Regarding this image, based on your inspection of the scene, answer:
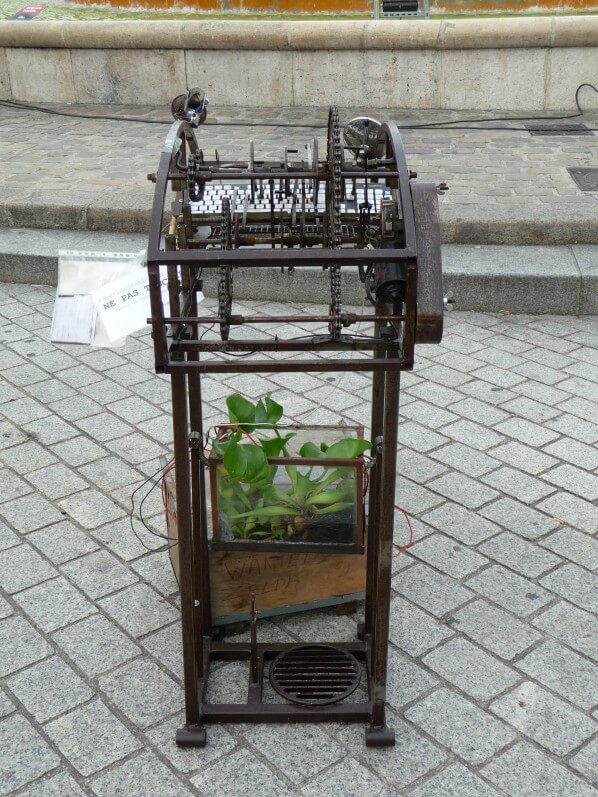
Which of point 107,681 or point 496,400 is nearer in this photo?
point 107,681

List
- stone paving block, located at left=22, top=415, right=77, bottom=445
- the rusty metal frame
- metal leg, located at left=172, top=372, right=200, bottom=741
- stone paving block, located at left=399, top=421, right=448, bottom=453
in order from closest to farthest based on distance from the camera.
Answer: the rusty metal frame → metal leg, located at left=172, top=372, right=200, bottom=741 → stone paving block, located at left=399, top=421, right=448, bottom=453 → stone paving block, located at left=22, top=415, right=77, bottom=445

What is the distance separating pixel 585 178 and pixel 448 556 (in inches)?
186

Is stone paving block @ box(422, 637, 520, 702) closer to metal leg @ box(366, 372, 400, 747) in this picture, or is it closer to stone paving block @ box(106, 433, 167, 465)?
metal leg @ box(366, 372, 400, 747)

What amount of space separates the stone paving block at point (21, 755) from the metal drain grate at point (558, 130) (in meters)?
7.53

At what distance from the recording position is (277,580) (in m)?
3.14

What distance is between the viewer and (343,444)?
3004 millimetres

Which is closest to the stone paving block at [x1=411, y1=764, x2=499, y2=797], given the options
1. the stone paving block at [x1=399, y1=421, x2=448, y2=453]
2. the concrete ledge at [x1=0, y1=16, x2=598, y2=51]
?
the stone paving block at [x1=399, y1=421, x2=448, y2=453]

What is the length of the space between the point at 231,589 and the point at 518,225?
4044 mm

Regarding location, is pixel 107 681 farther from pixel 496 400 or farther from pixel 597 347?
pixel 597 347

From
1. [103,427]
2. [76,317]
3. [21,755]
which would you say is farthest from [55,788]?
[103,427]

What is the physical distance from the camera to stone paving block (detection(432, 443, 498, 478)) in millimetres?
4188

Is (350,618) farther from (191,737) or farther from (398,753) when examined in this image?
(191,737)

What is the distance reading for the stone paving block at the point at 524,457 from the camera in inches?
165

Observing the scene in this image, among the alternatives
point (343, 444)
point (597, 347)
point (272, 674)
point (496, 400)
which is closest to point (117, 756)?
point (272, 674)
